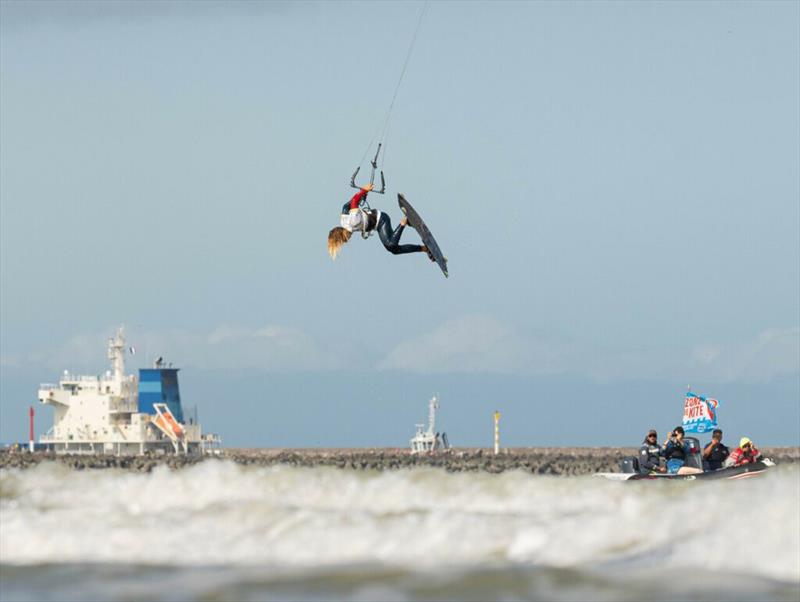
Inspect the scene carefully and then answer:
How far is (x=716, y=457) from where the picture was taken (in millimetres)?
27562

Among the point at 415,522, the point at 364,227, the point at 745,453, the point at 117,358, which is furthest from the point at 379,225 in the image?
the point at 117,358

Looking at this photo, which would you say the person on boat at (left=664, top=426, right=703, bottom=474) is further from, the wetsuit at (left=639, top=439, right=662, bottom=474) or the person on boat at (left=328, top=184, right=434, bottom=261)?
the person on boat at (left=328, top=184, right=434, bottom=261)

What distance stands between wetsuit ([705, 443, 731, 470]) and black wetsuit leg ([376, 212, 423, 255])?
11.2 m

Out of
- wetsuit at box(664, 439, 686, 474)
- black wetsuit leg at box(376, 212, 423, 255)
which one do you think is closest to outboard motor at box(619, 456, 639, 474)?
wetsuit at box(664, 439, 686, 474)

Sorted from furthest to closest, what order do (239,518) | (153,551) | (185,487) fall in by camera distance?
(185,487)
(239,518)
(153,551)

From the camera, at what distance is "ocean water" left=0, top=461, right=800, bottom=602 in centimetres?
1495

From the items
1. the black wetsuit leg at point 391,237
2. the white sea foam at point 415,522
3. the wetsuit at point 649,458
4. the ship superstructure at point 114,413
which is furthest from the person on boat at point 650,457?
the ship superstructure at point 114,413

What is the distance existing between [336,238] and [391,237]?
2.43 feet

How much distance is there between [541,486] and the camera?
69.8ft

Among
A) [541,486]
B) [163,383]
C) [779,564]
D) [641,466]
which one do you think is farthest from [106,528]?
[163,383]

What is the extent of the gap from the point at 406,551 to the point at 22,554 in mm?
5213

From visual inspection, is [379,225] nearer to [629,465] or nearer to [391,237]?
[391,237]

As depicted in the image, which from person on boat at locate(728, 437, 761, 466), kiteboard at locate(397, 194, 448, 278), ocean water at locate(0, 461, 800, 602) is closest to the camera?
ocean water at locate(0, 461, 800, 602)

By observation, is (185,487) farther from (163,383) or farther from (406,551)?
(163,383)
